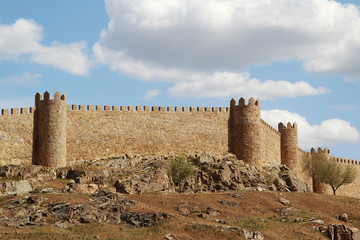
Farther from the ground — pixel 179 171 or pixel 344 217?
pixel 179 171

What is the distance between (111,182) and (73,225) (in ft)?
36.8

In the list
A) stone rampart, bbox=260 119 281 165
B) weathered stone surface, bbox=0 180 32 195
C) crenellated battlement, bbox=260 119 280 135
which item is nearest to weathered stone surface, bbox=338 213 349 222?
stone rampart, bbox=260 119 281 165

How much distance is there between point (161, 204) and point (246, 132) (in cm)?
1985

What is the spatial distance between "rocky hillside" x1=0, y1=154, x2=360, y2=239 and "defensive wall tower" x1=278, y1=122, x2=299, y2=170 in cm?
802

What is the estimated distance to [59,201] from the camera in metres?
36.3

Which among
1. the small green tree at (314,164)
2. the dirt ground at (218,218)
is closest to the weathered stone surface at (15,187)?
the dirt ground at (218,218)

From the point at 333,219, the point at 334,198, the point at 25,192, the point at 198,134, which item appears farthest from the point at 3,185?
the point at 334,198

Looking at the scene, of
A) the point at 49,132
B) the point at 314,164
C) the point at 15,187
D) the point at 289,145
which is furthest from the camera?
the point at 314,164

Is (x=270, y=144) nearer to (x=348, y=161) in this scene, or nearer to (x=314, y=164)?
(x=314, y=164)

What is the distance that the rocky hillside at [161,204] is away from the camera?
33375 mm

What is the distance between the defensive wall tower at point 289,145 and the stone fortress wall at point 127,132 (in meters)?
1.26

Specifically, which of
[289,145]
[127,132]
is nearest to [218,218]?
[127,132]

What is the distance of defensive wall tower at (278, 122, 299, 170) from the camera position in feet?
→ 210

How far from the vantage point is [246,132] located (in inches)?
2229
